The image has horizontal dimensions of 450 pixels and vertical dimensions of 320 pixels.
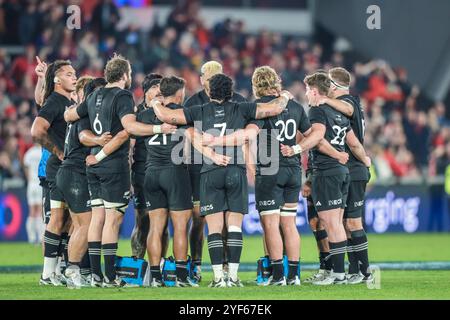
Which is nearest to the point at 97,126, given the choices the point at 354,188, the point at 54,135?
the point at 54,135

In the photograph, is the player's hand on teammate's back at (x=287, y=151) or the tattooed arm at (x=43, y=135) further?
the tattooed arm at (x=43, y=135)

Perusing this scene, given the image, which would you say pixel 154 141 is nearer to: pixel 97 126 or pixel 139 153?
pixel 97 126

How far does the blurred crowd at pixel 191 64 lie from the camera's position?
2478 cm

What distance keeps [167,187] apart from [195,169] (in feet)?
3.25

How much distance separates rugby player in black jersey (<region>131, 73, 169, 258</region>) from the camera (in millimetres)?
13234

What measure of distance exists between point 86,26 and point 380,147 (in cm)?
807

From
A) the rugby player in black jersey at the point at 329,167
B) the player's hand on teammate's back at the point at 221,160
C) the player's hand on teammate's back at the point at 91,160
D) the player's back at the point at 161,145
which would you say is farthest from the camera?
the rugby player in black jersey at the point at 329,167

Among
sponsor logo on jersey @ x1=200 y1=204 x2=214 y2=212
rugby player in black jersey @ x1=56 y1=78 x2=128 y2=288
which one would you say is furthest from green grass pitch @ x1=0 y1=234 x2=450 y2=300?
sponsor logo on jersey @ x1=200 y1=204 x2=214 y2=212

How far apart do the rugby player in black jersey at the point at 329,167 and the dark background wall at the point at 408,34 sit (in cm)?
1589

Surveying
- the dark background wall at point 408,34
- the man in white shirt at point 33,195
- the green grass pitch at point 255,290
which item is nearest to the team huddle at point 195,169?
the green grass pitch at point 255,290

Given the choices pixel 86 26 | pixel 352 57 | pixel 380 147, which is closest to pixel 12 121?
pixel 86 26

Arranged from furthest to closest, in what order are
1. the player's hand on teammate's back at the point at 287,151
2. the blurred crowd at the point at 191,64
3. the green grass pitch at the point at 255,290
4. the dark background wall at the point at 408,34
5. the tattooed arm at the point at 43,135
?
the dark background wall at the point at 408,34 < the blurred crowd at the point at 191,64 < the tattooed arm at the point at 43,135 < the player's hand on teammate's back at the point at 287,151 < the green grass pitch at the point at 255,290

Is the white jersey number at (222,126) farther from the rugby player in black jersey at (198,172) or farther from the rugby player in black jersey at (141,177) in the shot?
the rugby player in black jersey at (141,177)
